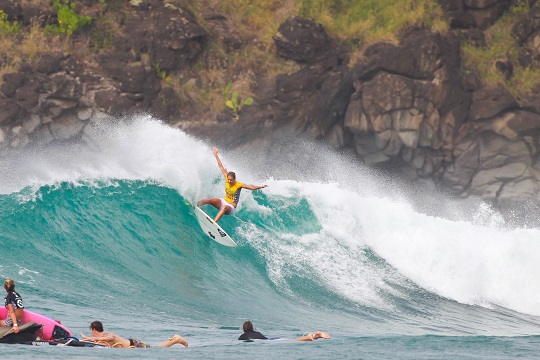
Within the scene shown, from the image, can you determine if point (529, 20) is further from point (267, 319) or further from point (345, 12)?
point (267, 319)

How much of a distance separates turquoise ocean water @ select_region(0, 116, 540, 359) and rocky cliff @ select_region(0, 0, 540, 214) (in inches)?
48.5

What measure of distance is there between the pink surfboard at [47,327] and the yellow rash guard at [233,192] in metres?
7.27

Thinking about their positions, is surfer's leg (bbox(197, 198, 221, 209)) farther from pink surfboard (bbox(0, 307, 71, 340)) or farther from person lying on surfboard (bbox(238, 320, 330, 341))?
pink surfboard (bbox(0, 307, 71, 340))

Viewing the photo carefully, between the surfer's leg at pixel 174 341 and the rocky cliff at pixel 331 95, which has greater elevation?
the rocky cliff at pixel 331 95

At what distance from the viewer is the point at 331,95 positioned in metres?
29.3

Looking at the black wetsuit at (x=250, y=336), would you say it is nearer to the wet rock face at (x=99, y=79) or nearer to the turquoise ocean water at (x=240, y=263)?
the turquoise ocean water at (x=240, y=263)

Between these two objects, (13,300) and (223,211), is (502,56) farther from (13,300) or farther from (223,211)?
(13,300)

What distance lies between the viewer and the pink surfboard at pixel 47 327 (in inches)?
580

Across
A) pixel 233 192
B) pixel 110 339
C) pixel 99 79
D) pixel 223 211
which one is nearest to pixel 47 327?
pixel 110 339

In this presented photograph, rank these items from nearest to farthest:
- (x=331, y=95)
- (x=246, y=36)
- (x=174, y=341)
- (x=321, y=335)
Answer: (x=174, y=341) → (x=321, y=335) → (x=331, y=95) → (x=246, y=36)

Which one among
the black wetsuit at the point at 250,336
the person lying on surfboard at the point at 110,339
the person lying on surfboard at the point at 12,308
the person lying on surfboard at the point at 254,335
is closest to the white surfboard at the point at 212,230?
the person lying on surfboard at the point at 254,335

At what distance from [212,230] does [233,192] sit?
914 mm

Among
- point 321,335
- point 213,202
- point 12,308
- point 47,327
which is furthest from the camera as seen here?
point 213,202

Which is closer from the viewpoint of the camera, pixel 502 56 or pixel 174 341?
pixel 174 341
